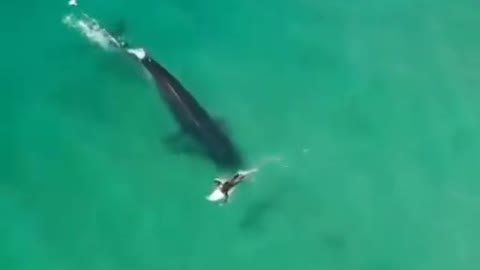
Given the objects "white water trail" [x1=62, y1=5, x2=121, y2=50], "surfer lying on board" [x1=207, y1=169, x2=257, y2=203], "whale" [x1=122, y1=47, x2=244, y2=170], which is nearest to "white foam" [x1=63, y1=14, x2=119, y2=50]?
"white water trail" [x1=62, y1=5, x2=121, y2=50]

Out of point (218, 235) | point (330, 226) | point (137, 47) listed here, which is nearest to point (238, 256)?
point (218, 235)

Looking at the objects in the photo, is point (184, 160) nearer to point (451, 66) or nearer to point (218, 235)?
point (218, 235)

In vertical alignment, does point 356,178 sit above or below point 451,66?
below

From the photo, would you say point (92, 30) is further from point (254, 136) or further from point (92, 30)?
point (254, 136)

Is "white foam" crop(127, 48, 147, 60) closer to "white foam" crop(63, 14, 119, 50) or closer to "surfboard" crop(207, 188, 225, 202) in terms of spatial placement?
"white foam" crop(63, 14, 119, 50)

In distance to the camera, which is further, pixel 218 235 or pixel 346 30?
pixel 346 30

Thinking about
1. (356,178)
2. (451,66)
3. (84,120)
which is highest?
(451,66)
